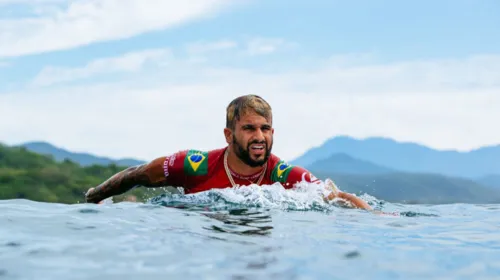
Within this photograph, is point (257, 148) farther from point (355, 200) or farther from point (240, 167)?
point (355, 200)

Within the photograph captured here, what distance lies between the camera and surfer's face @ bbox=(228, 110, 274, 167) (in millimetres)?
8984

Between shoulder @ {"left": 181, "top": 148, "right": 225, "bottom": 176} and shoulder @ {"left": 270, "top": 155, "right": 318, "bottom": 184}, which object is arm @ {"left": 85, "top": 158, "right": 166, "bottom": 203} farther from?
shoulder @ {"left": 270, "top": 155, "right": 318, "bottom": 184}

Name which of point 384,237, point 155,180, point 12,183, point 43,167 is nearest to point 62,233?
point 384,237

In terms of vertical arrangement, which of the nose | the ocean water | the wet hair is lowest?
the ocean water

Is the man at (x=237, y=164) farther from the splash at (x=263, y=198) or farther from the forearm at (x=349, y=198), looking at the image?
the splash at (x=263, y=198)

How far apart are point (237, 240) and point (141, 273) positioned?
136 centimetres

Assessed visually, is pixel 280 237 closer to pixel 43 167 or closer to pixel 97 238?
pixel 97 238

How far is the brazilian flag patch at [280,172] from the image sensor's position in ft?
30.6

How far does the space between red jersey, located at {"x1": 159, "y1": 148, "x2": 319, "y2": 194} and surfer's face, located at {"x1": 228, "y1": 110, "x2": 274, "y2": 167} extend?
310 mm

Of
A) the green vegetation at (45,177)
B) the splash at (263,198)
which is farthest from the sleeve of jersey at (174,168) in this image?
the green vegetation at (45,177)

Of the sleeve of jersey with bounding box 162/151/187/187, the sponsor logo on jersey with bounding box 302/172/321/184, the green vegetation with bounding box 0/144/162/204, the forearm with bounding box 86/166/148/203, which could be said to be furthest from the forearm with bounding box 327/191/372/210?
the green vegetation with bounding box 0/144/162/204

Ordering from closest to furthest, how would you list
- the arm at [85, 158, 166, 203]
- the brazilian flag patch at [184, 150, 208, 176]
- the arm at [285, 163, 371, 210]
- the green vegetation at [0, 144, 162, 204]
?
the arm at [285, 163, 371, 210]
the brazilian flag patch at [184, 150, 208, 176]
the arm at [85, 158, 166, 203]
the green vegetation at [0, 144, 162, 204]

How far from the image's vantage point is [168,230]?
21.5 ft

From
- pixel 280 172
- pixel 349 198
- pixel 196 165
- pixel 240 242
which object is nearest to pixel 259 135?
pixel 280 172
